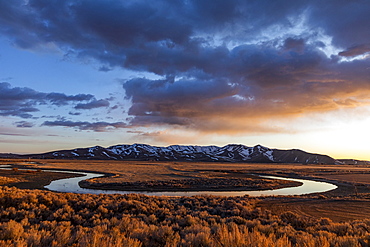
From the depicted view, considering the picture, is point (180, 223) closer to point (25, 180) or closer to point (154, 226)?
point (154, 226)

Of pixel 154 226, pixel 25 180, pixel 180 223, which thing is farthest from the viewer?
pixel 25 180

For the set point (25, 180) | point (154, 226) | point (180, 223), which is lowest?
point (25, 180)

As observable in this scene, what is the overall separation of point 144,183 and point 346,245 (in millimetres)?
31763

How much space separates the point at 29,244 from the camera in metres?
5.71

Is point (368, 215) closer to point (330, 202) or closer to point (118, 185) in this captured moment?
point (330, 202)

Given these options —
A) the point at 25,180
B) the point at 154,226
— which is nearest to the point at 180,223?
the point at 154,226

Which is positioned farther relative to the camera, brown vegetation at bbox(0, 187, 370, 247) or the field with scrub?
the field with scrub

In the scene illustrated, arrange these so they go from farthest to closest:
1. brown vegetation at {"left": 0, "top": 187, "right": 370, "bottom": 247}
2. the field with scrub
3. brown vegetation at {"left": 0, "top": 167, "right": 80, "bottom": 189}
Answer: brown vegetation at {"left": 0, "top": 167, "right": 80, "bottom": 189} < the field with scrub < brown vegetation at {"left": 0, "top": 187, "right": 370, "bottom": 247}

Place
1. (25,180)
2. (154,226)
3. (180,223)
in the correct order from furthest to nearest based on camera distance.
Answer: (25,180) < (180,223) < (154,226)

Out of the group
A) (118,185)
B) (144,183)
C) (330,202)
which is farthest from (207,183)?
(330,202)

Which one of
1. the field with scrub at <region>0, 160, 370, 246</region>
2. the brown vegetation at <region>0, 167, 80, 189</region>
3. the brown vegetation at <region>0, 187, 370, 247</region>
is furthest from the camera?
the brown vegetation at <region>0, 167, 80, 189</region>

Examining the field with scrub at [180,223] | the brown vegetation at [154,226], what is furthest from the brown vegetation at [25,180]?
the brown vegetation at [154,226]

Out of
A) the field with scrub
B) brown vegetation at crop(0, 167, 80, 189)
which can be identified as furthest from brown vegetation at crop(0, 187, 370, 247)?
brown vegetation at crop(0, 167, 80, 189)

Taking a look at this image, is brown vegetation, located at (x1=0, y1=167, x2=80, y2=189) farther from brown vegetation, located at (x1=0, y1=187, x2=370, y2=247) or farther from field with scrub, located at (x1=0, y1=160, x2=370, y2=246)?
brown vegetation, located at (x1=0, y1=187, x2=370, y2=247)
